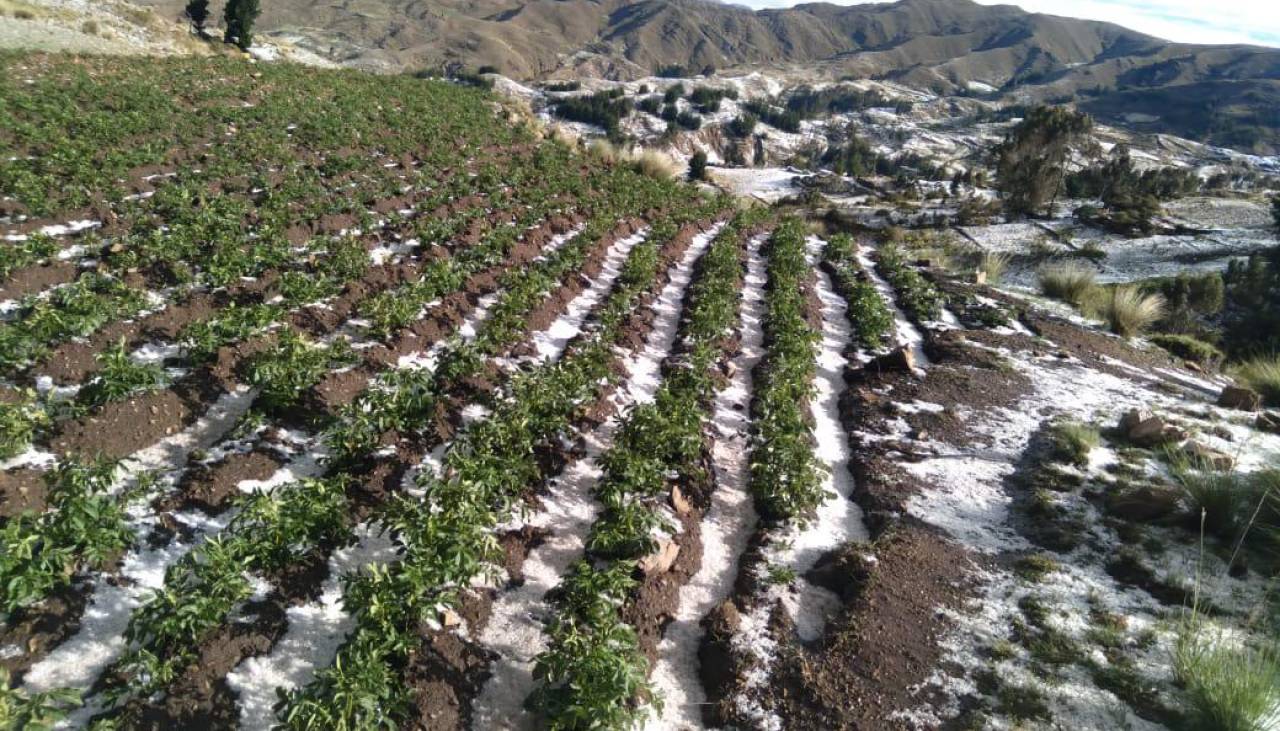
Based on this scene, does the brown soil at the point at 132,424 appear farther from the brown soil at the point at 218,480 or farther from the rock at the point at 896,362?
the rock at the point at 896,362

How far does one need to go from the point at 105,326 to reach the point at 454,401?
4.88 m

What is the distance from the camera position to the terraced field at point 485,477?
15.5ft

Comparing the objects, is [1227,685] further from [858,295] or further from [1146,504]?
[858,295]

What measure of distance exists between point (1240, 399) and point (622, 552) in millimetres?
11248

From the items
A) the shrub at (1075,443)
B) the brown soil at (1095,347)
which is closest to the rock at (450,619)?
the shrub at (1075,443)

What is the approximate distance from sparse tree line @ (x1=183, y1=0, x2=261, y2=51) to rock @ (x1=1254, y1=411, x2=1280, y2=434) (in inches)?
1797

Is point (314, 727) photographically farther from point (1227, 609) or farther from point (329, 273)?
point (329, 273)

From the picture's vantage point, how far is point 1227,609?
583 cm

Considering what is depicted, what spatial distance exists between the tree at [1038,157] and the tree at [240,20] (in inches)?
1738

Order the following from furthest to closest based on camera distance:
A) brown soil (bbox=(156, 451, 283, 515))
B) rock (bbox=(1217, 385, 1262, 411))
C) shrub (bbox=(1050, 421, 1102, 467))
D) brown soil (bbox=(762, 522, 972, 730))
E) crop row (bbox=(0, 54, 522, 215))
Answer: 1. crop row (bbox=(0, 54, 522, 215))
2. rock (bbox=(1217, 385, 1262, 411))
3. shrub (bbox=(1050, 421, 1102, 467))
4. brown soil (bbox=(156, 451, 283, 515))
5. brown soil (bbox=(762, 522, 972, 730))

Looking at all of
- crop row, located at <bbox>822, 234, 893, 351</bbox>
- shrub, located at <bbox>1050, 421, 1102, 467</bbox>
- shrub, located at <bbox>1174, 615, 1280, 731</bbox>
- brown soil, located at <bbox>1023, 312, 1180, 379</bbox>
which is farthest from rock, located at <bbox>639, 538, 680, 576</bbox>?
brown soil, located at <bbox>1023, 312, 1180, 379</bbox>

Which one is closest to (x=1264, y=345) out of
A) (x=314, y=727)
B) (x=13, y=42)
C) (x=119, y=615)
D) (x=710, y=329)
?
(x=710, y=329)

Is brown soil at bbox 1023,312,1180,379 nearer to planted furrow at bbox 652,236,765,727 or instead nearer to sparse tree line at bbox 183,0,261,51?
planted furrow at bbox 652,236,765,727

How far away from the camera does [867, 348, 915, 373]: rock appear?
1178cm
